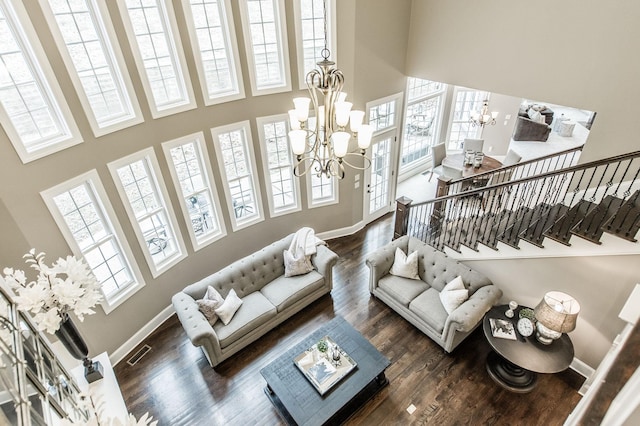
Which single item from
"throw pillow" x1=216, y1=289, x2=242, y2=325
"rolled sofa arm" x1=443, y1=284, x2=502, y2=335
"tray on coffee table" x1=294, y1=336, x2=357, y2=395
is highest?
"rolled sofa arm" x1=443, y1=284, x2=502, y2=335

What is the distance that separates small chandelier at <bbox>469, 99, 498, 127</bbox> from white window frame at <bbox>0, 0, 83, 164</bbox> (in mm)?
7881

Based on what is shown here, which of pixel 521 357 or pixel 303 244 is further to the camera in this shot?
pixel 303 244

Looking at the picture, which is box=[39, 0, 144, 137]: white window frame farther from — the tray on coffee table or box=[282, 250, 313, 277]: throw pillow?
the tray on coffee table

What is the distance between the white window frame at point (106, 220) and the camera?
3.83 metres

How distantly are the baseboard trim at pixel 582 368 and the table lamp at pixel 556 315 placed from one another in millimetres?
777

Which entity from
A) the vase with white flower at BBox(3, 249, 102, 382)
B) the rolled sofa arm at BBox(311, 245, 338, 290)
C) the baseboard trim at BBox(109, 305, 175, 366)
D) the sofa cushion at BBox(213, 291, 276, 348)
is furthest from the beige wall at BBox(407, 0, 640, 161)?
the baseboard trim at BBox(109, 305, 175, 366)

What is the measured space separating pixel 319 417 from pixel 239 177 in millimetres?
3770

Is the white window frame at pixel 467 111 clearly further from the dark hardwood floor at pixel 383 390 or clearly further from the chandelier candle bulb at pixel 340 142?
the chandelier candle bulb at pixel 340 142

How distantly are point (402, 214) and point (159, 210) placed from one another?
3.91 metres

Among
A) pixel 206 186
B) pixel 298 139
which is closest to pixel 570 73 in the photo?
pixel 298 139

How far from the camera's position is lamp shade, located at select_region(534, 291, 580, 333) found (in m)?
3.61

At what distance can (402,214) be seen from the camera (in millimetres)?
5961

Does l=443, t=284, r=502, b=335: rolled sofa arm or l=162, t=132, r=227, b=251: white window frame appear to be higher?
l=162, t=132, r=227, b=251: white window frame

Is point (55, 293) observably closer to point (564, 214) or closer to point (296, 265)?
point (296, 265)
